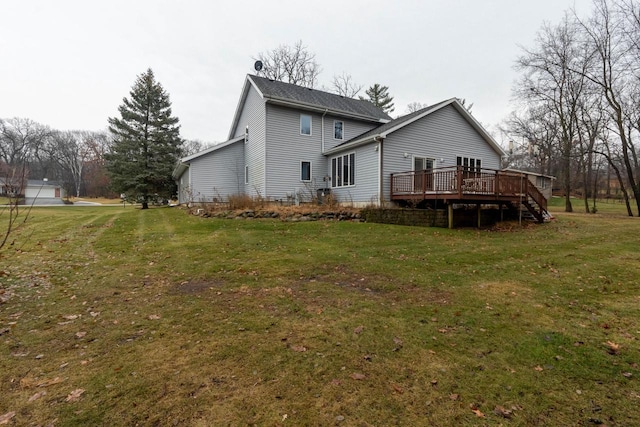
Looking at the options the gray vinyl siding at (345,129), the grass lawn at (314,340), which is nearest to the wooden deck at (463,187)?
the grass lawn at (314,340)

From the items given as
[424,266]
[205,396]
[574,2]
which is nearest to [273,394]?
[205,396]

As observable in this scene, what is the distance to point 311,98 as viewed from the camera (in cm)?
1881

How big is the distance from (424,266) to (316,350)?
4287mm

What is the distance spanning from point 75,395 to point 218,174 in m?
18.0

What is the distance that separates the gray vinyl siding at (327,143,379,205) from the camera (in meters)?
15.3

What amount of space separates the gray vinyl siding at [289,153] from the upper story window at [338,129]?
108cm

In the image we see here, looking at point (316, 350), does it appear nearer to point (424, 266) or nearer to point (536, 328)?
point (536, 328)

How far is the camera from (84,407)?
2322 millimetres

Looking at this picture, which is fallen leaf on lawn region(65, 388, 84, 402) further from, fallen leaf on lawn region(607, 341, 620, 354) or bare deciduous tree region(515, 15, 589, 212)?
bare deciduous tree region(515, 15, 589, 212)

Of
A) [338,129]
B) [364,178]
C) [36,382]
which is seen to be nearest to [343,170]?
[364,178]

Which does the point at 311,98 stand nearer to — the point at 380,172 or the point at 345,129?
the point at 345,129

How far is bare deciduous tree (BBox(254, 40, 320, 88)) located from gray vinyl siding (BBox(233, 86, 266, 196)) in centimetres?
1179

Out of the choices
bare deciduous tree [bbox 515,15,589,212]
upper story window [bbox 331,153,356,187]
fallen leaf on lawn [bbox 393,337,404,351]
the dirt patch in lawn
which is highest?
bare deciduous tree [bbox 515,15,589,212]

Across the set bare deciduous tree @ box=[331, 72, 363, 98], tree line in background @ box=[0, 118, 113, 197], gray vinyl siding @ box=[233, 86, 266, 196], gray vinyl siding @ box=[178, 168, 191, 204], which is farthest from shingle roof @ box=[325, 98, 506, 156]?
tree line in background @ box=[0, 118, 113, 197]
